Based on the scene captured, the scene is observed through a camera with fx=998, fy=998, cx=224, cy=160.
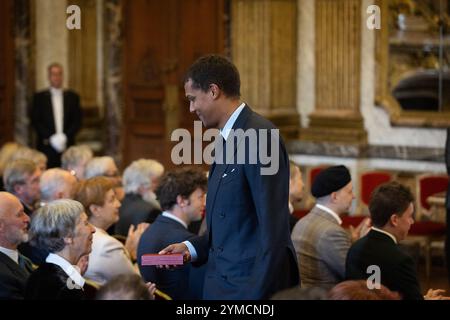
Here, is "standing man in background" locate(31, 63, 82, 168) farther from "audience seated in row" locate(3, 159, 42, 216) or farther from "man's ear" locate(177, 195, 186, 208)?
"man's ear" locate(177, 195, 186, 208)

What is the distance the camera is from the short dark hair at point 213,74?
389cm

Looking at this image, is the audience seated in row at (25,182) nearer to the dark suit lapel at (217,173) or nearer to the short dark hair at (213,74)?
the dark suit lapel at (217,173)

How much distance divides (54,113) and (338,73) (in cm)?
314

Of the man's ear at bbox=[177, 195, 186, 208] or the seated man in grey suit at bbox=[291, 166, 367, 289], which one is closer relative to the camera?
the seated man in grey suit at bbox=[291, 166, 367, 289]

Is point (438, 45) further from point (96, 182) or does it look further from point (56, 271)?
point (56, 271)

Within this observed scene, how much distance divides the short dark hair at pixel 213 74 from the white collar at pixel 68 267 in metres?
1.04

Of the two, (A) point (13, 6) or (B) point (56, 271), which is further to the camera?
(A) point (13, 6)

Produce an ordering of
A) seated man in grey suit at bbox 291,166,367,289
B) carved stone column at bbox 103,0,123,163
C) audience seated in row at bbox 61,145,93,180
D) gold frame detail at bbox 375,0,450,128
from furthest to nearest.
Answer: carved stone column at bbox 103,0,123,163
gold frame detail at bbox 375,0,450,128
audience seated in row at bbox 61,145,93,180
seated man in grey suit at bbox 291,166,367,289

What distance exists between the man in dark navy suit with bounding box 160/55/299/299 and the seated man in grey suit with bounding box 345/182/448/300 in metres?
0.88

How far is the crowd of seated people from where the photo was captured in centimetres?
424

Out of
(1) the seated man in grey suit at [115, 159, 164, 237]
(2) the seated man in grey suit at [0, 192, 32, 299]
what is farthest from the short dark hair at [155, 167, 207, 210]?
(1) the seated man in grey suit at [115, 159, 164, 237]

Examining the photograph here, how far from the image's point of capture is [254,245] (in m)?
3.86
